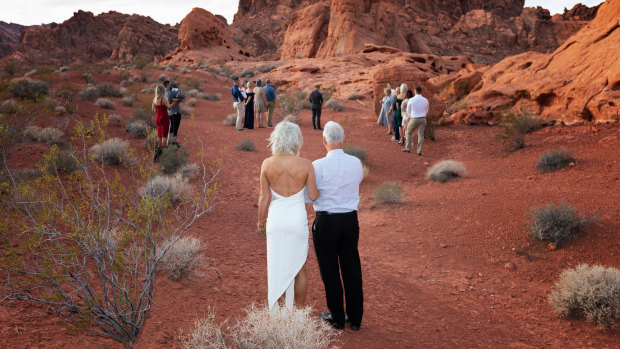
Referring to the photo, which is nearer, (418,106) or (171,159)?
(171,159)

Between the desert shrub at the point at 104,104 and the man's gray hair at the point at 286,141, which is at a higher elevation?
the desert shrub at the point at 104,104

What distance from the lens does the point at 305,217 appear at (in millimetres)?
3189

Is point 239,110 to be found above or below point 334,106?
below

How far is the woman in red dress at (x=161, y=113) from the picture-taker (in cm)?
849

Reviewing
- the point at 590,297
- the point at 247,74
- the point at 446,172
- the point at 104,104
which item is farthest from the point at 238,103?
the point at 247,74

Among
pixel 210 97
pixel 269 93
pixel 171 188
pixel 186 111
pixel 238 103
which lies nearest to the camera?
pixel 171 188

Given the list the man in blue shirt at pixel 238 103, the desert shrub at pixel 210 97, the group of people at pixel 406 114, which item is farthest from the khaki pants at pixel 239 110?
the desert shrub at pixel 210 97

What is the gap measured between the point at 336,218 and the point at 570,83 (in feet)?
41.6

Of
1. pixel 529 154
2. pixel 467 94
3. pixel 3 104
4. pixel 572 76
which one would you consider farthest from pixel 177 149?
pixel 467 94

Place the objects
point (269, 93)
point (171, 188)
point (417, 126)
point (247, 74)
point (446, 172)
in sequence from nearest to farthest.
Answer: point (171, 188) < point (446, 172) < point (417, 126) < point (269, 93) < point (247, 74)

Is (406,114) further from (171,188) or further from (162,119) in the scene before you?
(171,188)

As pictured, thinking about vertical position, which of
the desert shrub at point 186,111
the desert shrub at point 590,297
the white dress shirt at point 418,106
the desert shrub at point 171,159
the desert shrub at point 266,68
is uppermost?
the desert shrub at point 266,68

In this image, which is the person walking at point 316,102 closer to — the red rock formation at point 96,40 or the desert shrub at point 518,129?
the desert shrub at point 518,129

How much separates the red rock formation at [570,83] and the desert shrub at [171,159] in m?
11.5
